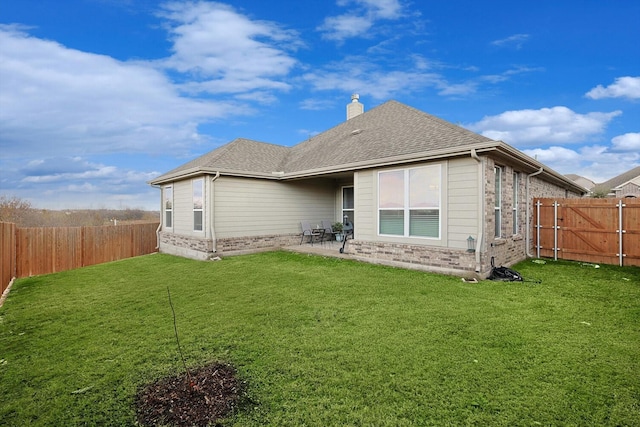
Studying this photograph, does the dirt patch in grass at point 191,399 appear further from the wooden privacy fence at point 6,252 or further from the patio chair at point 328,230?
the patio chair at point 328,230

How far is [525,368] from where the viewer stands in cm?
296

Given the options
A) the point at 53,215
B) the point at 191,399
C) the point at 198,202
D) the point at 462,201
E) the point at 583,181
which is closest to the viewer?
the point at 191,399

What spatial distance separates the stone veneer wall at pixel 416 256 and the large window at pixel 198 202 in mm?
5172

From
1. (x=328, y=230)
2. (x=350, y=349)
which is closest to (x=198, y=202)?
(x=328, y=230)

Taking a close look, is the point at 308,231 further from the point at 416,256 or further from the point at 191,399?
the point at 191,399

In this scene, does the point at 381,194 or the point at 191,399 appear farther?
the point at 381,194

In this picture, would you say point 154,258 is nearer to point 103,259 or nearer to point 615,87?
point 103,259

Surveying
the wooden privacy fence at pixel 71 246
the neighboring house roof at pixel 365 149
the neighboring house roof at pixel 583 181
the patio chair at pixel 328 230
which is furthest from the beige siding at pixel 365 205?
the neighboring house roof at pixel 583 181

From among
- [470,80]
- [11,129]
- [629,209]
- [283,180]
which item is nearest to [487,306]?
[629,209]

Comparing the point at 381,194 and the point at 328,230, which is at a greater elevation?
the point at 381,194

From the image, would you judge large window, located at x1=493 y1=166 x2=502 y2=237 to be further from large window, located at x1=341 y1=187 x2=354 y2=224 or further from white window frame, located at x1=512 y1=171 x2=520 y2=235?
large window, located at x1=341 y1=187 x2=354 y2=224

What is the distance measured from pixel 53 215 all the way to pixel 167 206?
10525mm

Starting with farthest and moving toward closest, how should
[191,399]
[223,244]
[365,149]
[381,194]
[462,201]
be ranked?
[223,244] < [365,149] < [381,194] < [462,201] < [191,399]

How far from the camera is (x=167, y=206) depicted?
40.7ft
